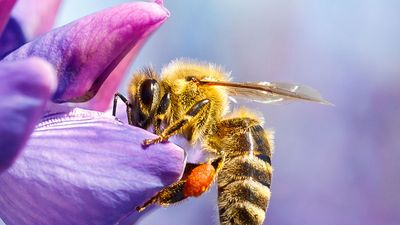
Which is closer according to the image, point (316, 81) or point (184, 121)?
point (184, 121)

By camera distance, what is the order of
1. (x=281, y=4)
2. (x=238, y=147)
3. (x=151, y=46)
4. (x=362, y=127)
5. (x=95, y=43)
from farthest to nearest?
1. (x=281, y=4)
2. (x=151, y=46)
3. (x=362, y=127)
4. (x=238, y=147)
5. (x=95, y=43)

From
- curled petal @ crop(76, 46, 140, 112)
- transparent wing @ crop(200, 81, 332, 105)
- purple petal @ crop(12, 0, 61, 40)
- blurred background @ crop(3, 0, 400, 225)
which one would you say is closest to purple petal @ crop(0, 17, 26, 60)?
purple petal @ crop(12, 0, 61, 40)

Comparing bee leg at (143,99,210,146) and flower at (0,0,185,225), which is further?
bee leg at (143,99,210,146)

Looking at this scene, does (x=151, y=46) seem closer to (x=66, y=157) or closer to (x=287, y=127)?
(x=287, y=127)

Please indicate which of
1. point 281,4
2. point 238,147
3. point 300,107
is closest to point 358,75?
point 300,107

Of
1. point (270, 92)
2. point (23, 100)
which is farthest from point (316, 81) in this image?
point (23, 100)

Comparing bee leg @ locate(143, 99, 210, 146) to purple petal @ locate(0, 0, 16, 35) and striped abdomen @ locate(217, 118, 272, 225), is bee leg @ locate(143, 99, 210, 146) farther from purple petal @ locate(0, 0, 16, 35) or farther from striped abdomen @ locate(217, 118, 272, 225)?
purple petal @ locate(0, 0, 16, 35)

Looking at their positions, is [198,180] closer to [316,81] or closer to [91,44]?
[91,44]
